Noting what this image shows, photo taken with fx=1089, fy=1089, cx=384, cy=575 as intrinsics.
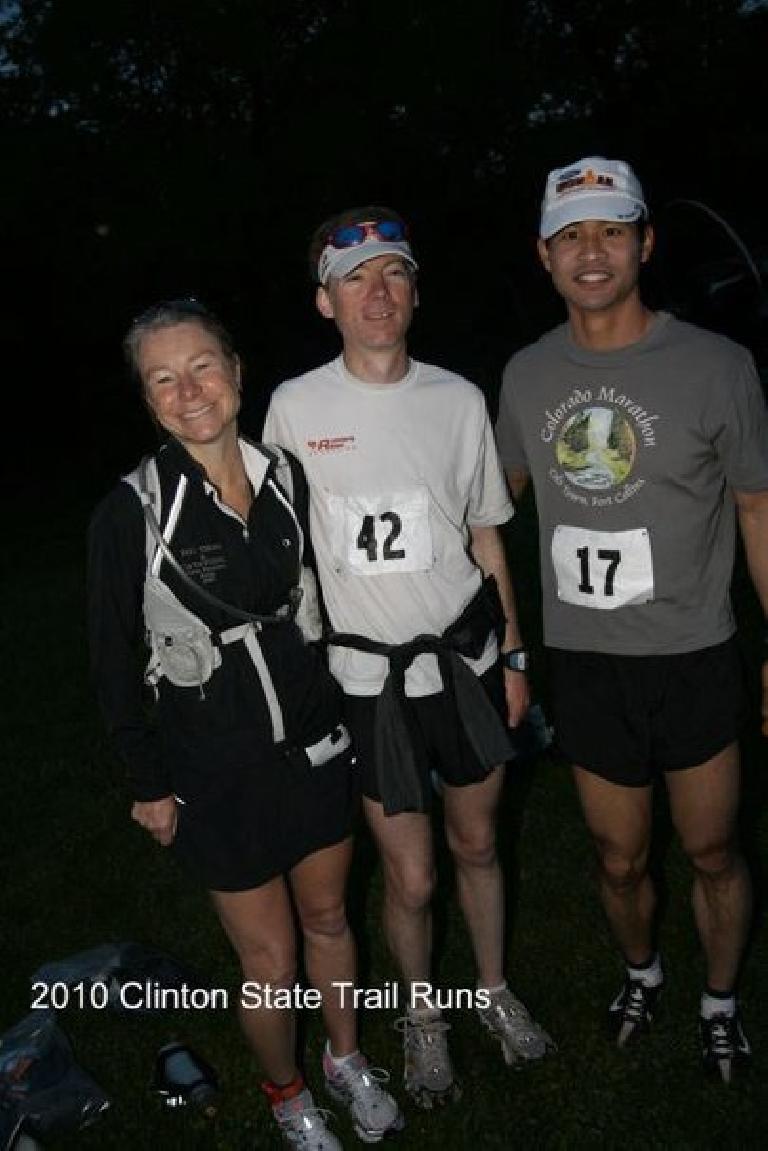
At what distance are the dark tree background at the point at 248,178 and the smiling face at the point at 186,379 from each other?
20.5m

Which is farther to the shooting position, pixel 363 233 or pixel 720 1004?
pixel 720 1004

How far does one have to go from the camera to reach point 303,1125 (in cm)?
332

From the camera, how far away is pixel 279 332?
91.1ft

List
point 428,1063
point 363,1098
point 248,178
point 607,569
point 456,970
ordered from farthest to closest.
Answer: point 248,178
point 456,970
point 428,1063
point 363,1098
point 607,569

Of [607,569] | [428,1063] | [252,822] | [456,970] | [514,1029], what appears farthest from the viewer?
[456,970]

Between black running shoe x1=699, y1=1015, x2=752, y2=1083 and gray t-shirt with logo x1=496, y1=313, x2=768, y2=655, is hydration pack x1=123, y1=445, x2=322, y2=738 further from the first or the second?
black running shoe x1=699, y1=1015, x2=752, y2=1083

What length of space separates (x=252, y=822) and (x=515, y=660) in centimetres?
103

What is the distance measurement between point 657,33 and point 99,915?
3451 cm

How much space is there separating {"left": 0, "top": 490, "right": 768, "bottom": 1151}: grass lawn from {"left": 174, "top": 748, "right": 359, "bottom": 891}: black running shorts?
108cm

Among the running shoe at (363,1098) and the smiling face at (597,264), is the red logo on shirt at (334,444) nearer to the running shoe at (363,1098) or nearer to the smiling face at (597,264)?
the smiling face at (597,264)

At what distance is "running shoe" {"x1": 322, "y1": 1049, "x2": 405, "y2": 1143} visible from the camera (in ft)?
11.1

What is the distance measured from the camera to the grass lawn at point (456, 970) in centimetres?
342

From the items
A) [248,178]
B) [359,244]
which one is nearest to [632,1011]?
[359,244]

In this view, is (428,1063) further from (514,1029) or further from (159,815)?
(159,815)
